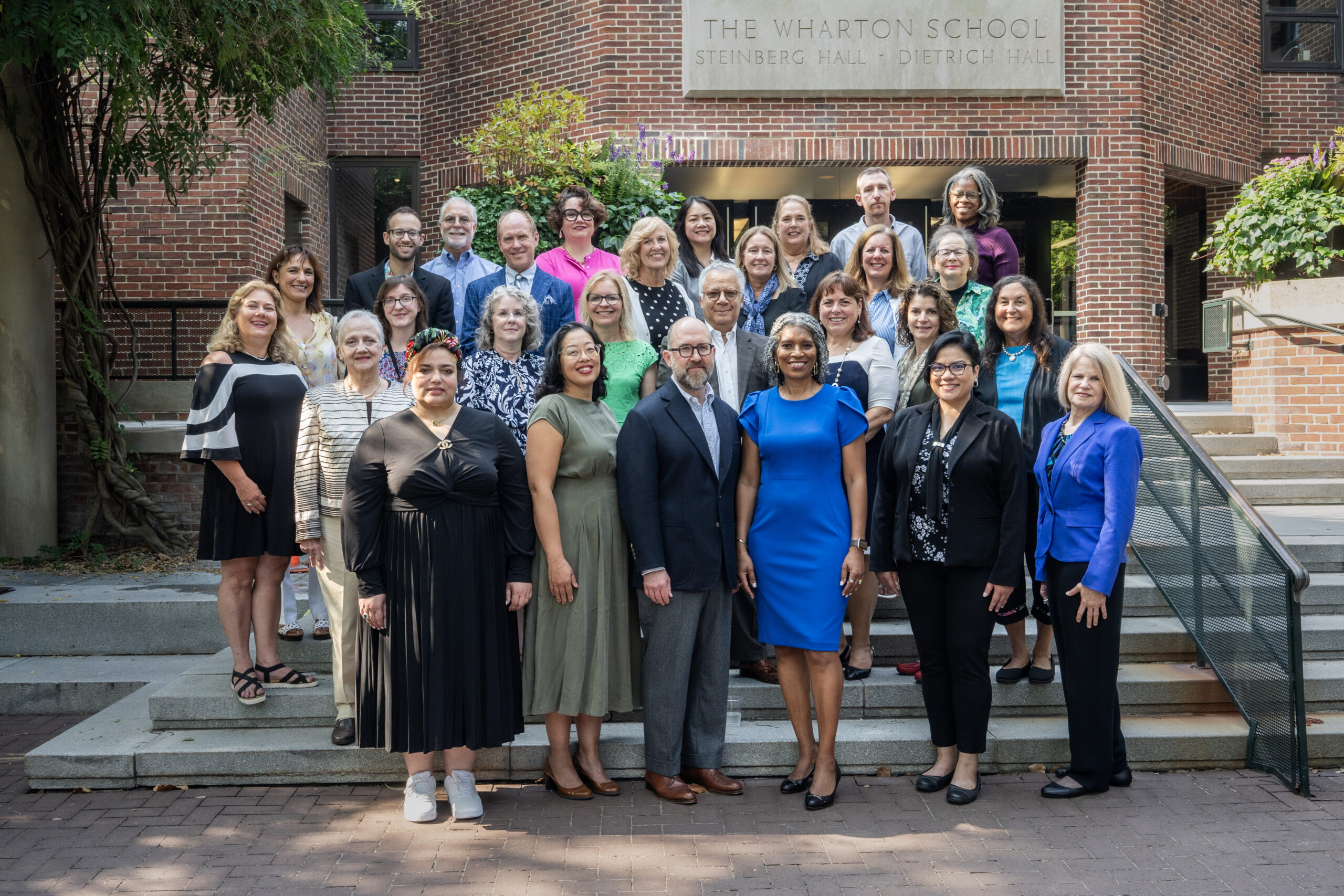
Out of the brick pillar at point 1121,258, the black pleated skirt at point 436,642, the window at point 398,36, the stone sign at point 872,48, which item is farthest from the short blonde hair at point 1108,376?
the window at point 398,36

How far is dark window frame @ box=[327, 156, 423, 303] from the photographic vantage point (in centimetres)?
1437

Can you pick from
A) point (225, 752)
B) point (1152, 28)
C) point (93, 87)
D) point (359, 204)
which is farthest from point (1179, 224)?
point (225, 752)

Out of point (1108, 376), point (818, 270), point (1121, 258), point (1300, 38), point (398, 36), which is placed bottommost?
point (1108, 376)

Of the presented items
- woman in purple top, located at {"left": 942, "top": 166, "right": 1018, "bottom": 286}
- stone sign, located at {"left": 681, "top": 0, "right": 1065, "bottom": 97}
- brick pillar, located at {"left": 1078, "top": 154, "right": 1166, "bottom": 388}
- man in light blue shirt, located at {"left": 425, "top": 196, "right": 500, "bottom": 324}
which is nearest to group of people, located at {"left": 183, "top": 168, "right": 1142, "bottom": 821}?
woman in purple top, located at {"left": 942, "top": 166, "right": 1018, "bottom": 286}

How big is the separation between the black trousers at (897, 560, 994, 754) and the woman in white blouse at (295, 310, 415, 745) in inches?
89.9

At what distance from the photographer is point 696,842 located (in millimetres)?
4121

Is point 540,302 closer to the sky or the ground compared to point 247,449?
closer to the sky

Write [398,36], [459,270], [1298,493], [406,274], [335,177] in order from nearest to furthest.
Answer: [406,274] → [459,270] → [1298,493] → [398,36] → [335,177]

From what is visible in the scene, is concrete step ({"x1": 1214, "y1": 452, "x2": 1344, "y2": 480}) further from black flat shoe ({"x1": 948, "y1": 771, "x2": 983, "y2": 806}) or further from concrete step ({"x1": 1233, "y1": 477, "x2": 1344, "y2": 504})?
black flat shoe ({"x1": 948, "y1": 771, "x2": 983, "y2": 806})

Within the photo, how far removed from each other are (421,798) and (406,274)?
282 centimetres

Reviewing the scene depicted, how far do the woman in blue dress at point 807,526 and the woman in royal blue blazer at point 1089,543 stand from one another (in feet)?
2.75

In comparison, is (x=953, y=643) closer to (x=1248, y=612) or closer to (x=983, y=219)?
(x=1248, y=612)

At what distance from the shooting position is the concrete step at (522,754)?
480 cm

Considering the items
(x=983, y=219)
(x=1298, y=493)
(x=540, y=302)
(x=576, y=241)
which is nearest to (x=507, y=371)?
(x=540, y=302)
